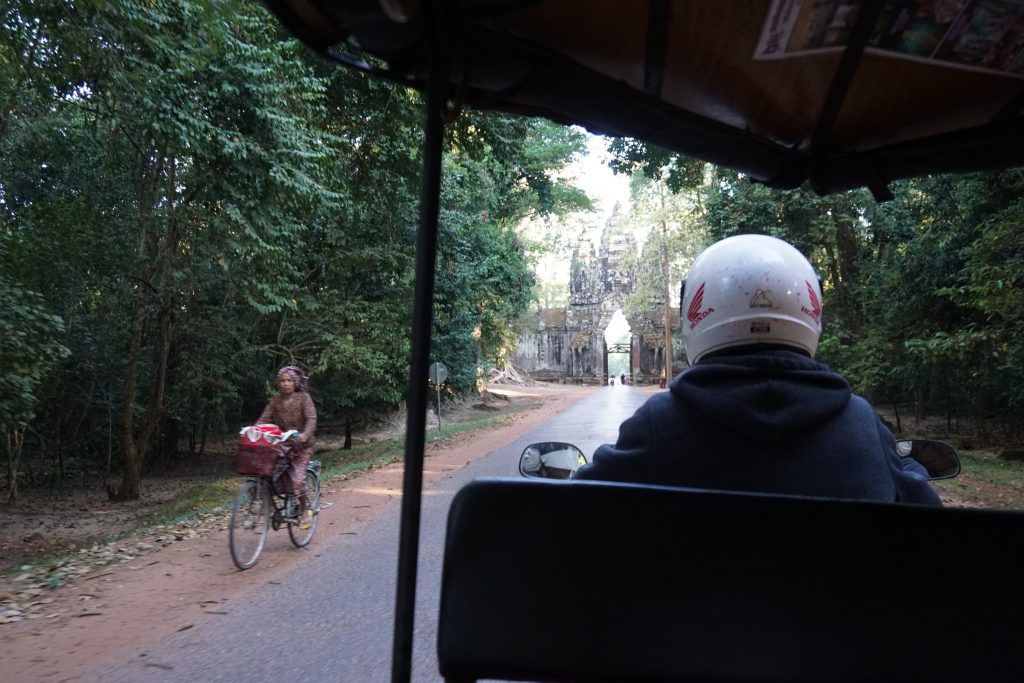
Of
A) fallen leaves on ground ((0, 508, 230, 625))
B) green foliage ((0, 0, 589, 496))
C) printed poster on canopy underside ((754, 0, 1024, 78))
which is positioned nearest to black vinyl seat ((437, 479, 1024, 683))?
printed poster on canopy underside ((754, 0, 1024, 78))

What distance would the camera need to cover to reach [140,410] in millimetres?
17719

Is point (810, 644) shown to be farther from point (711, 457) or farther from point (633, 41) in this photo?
point (633, 41)

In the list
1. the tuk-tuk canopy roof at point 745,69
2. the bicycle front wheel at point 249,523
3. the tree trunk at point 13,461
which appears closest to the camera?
the tuk-tuk canopy roof at point 745,69

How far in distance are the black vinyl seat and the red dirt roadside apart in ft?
14.0

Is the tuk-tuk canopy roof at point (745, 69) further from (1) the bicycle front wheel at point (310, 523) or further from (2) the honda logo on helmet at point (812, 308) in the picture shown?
(1) the bicycle front wheel at point (310, 523)

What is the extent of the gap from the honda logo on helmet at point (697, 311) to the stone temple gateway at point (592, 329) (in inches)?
1912

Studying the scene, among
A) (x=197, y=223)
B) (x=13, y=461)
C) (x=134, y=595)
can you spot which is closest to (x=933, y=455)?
(x=134, y=595)

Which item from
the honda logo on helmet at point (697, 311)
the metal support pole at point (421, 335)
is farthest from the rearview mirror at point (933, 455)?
the metal support pole at point (421, 335)

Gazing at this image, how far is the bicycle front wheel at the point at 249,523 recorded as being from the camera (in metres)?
6.95

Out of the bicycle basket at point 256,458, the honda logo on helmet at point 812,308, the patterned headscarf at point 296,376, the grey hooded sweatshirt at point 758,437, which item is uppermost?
the honda logo on helmet at point 812,308

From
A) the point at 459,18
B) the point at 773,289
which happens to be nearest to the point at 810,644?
the point at 773,289

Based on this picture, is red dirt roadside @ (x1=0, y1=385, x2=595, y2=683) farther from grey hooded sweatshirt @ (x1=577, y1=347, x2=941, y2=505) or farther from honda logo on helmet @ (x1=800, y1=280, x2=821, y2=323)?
honda logo on helmet @ (x1=800, y1=280, x2=821, y2=323)

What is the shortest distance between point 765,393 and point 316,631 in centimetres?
430

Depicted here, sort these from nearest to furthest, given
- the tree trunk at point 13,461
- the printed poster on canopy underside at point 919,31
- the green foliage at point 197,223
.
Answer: the printed poster on canopy underside at point 919,31 → the green foliage at point 197,223 → the tree trunk at point 13,461
